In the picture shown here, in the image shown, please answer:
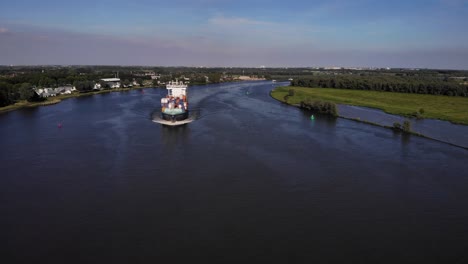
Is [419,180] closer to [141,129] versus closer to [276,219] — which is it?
[276,219]

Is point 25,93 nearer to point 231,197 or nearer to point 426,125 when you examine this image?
point 231,197

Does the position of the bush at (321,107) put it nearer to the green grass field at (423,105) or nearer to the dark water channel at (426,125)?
the dark water channel at (426,125)

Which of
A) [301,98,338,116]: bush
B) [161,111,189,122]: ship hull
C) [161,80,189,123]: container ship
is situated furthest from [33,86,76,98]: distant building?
[301,98,338,116]: bush

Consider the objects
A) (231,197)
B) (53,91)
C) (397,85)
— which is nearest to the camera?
(231,197)

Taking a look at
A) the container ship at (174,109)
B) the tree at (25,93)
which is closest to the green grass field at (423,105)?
the container ship at (174,109)

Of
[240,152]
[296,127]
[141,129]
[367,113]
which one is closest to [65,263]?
[240,152]

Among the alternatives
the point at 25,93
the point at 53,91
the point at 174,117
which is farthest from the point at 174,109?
the point at 53,91

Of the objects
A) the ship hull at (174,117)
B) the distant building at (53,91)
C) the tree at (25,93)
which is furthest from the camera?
the distant building at (53,91)

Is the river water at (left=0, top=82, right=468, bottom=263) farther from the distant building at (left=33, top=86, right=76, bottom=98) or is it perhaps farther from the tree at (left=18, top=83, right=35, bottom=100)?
the distant building at (left=33, top=86, right=76, bottom=98)

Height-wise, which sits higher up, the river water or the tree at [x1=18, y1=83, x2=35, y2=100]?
the tree at [x1=18, y1=83, x2=35, y2=100]
